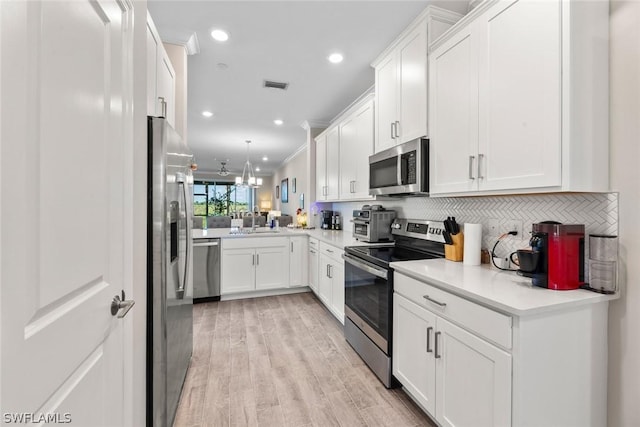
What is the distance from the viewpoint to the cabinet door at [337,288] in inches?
115

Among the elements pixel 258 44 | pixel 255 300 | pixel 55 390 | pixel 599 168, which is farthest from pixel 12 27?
pixel 255 300

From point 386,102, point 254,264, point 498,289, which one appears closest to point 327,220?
point 254,264

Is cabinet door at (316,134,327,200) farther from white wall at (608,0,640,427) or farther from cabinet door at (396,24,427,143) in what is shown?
white wall at (608,0,640,427)

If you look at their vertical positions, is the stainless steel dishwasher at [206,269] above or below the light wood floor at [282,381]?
above

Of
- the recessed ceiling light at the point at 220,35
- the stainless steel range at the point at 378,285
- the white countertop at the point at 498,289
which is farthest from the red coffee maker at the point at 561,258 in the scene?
the recessed ceiling light at the point at 220,35

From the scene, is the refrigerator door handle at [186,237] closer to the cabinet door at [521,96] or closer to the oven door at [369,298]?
the oven door at [369,298]

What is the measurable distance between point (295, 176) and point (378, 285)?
614cm

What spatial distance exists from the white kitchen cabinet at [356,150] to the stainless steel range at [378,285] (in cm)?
68

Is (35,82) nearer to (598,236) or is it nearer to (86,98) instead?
(86,98)

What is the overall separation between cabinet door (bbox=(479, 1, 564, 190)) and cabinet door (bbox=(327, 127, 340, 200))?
2.36 m

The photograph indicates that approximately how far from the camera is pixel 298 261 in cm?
414

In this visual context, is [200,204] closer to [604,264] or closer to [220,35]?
[220,35]

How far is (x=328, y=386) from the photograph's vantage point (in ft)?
6.64

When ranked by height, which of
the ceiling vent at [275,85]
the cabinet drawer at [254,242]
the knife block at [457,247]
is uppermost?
the ceiling vent at [275,85]
